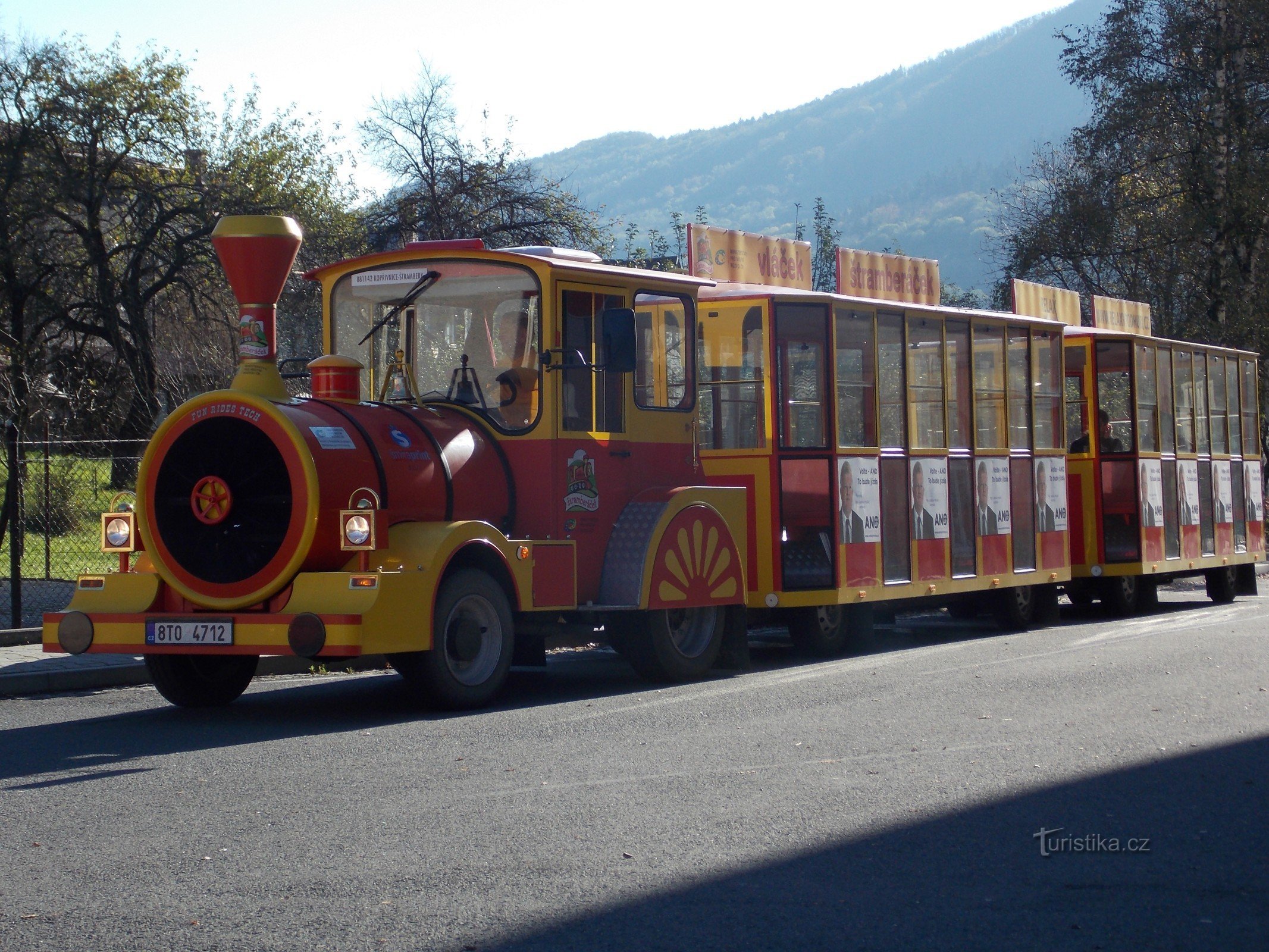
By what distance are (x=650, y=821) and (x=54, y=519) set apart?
41.4ft

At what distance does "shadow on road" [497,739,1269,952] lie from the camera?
15.5ft

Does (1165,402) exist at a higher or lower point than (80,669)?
higher

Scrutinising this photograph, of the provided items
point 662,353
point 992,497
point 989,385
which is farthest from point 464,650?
point 989,385

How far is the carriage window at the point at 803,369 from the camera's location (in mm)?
13516

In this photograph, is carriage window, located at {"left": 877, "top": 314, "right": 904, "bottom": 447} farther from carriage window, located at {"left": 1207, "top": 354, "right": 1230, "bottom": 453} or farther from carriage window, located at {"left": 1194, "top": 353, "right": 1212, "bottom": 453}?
carriage window, located at {"left": 1207, "top": 354, "right": 1230, "bottom": 453}

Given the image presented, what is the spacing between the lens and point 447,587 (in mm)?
9562

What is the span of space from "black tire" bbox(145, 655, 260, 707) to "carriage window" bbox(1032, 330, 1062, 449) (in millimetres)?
9687

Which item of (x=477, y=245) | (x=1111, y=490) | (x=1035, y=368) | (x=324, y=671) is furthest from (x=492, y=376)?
(x=1111, y=490)

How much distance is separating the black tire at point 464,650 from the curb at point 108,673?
1391mm

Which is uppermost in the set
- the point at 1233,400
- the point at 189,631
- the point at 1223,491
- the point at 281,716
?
the point at 1233,400

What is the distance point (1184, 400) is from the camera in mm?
20172

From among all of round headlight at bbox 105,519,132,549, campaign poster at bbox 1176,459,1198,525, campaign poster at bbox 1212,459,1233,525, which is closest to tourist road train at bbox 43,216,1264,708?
round headlight at bbox 105,519,132,549

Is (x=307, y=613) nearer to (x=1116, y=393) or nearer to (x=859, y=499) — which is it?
(x=859, y=499)

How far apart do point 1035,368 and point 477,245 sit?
8.19m
